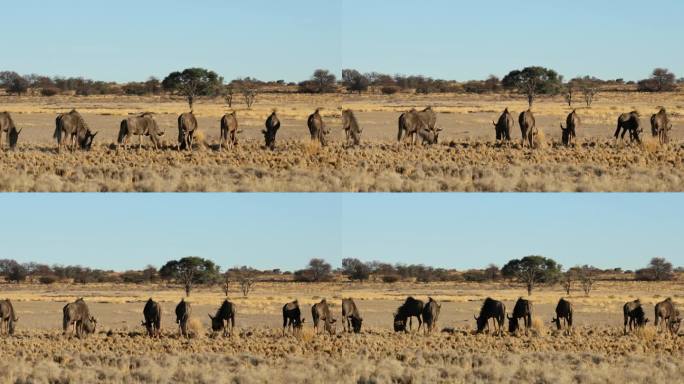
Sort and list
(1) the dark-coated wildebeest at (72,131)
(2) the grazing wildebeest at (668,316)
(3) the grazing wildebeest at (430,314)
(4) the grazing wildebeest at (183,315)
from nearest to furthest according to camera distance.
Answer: (4) the grazing wildebeest at (183,315) → (3) the grazing wildebeest at (430,314) → (1) the dark-coated wildebeest at (72,131) → (2) the grazing wildebeest at (668,316)

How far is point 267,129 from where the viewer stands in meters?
31.1

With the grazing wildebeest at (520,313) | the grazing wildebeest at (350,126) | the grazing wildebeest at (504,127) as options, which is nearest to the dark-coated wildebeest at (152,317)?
the grazing wildebeest at (350,126)

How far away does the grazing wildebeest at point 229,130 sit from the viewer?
103 feet

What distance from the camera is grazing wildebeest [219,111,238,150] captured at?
31.4m

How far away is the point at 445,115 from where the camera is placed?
6053 cm

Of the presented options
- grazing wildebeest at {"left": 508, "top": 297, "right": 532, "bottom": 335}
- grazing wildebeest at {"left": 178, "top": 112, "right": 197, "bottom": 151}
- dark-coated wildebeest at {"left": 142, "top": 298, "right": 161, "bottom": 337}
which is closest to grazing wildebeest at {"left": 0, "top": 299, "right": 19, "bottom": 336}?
dark-coated wildebeest at {"left": 142, "top": 298, "right": 161, "bottom": 337}

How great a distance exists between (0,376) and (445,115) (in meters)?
42.2

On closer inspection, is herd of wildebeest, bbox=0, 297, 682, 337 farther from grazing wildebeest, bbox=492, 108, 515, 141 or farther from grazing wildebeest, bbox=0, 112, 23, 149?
grazing wildebeest, bbox=492, 108, 515, 141

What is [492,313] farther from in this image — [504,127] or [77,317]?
[77,317]

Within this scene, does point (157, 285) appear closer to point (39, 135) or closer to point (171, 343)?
point (39, 135)

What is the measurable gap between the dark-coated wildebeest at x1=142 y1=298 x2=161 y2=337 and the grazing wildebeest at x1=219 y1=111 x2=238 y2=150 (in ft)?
17.5

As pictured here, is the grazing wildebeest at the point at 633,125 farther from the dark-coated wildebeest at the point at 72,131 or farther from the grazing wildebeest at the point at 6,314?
the grazing wildebeest at the point at 6,314

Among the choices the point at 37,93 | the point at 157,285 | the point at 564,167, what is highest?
the point at 37,93

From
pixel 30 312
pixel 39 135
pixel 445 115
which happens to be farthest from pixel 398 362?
pixel 445 115
